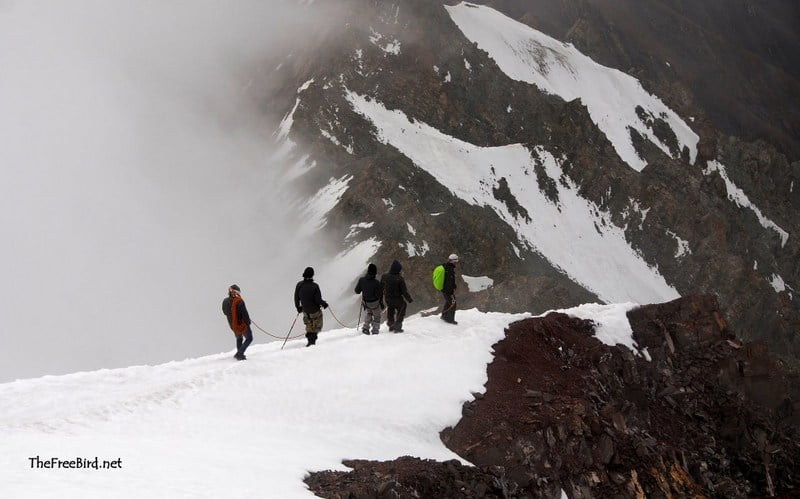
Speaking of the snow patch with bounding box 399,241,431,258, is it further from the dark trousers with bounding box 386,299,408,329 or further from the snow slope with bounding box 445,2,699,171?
the snow slope with bounding box 445,2,699,171

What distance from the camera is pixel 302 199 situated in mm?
63938

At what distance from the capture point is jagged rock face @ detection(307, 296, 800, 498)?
52.0 ft

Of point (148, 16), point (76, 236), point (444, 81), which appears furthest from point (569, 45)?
point (76, 236)

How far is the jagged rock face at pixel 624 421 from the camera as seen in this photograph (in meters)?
15.8

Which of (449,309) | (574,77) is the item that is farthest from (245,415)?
(574,77)

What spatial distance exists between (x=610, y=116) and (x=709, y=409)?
97.3 m

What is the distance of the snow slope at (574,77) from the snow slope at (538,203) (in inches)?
766

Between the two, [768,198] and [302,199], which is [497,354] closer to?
[302,199]

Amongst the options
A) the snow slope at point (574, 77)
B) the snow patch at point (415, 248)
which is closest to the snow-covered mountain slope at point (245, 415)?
the snow patch at point (415, 248)

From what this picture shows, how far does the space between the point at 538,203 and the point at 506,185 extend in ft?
18.3

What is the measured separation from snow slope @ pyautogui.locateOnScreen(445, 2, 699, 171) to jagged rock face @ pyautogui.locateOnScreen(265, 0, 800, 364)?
129cm

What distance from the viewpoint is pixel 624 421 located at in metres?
19.2

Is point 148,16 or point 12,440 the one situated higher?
point 148,16

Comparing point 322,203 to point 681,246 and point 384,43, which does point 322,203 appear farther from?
point 681,246
